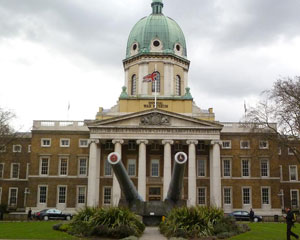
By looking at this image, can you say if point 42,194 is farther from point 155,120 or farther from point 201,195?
point 201,195

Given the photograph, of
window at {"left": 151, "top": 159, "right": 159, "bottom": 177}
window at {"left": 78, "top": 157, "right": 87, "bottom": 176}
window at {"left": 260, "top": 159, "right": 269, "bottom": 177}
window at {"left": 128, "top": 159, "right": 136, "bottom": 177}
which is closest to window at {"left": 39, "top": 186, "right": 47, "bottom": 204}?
window at {"left": 78, "top": 157, "right": 87, "bottom": 176}

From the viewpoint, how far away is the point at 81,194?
5456 cm

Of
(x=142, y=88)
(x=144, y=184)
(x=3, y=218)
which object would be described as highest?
(x=142, y=88)

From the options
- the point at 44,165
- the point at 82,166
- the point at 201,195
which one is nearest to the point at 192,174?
the point at 201,195

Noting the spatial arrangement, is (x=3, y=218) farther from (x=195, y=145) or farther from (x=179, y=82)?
(x=179, y=82)

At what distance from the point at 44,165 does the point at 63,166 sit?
2496 mm

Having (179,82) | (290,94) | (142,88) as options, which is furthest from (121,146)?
(290,94)

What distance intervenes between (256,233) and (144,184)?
26.5m

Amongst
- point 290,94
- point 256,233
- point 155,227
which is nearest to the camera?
point 256,233

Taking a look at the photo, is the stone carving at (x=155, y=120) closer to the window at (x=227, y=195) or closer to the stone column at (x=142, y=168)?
the stone column at (x=142, y=168)

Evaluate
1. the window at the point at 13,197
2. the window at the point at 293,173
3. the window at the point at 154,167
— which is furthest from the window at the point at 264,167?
the window at the point at 13,197

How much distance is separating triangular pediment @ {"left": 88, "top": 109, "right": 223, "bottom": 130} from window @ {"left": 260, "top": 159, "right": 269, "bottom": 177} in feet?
29.1

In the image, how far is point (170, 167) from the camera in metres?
49.5

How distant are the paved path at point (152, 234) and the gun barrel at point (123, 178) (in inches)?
76.3
